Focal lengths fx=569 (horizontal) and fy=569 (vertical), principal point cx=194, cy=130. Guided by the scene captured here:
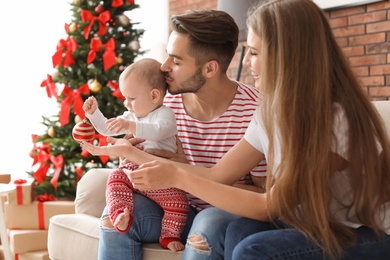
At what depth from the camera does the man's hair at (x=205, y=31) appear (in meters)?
2.08

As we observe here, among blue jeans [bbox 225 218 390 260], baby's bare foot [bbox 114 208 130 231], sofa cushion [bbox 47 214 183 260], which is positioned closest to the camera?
blue jeans [bbox 225 218 390 260]

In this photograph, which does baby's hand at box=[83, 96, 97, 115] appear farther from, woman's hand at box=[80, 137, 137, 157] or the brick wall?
the brick wall

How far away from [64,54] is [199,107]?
59.0 inches

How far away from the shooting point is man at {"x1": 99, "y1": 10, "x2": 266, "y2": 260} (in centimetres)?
197

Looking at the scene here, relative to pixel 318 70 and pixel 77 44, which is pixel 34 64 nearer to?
pixel 77 44

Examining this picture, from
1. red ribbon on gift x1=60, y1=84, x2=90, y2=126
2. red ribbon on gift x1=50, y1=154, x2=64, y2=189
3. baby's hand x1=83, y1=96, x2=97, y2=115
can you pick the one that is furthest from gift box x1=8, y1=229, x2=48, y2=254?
baby's hand x1=83, y1=96, x2=97, y2=115

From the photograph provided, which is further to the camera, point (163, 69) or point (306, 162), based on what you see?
point (163, 69)

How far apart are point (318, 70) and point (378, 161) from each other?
0.30 meters

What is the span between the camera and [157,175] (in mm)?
1743

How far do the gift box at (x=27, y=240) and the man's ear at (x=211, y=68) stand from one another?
1.67 m

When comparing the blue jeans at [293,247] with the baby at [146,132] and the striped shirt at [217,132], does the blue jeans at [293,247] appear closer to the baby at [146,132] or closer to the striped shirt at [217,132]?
the baby at [146,132]

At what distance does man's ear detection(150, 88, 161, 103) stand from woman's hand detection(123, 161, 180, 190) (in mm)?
386

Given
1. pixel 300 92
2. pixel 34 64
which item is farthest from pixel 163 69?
pixel 34 64

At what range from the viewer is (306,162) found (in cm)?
154
